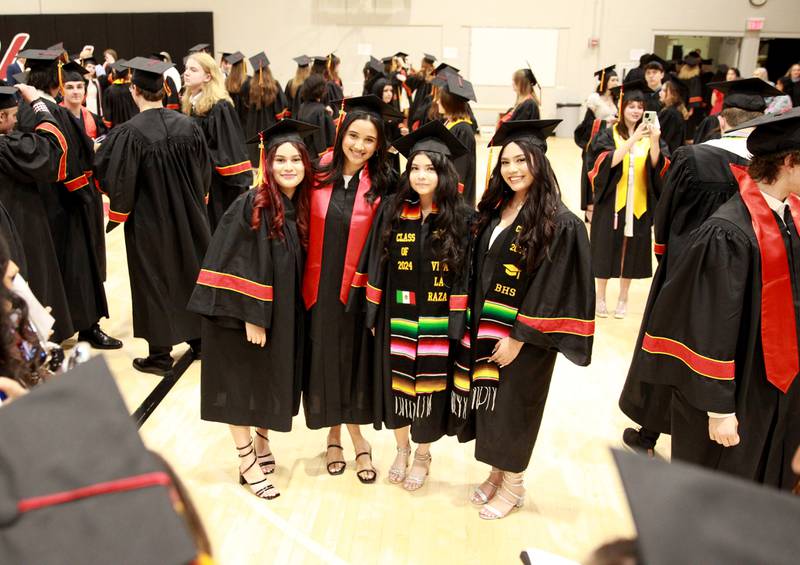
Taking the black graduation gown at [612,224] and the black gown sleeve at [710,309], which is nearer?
the black gown sleeve at [710,309]

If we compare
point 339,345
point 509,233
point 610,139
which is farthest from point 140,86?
point 610,139

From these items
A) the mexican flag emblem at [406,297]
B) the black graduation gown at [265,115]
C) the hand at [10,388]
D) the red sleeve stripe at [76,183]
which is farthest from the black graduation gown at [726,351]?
the black graduation gown at [265,115]

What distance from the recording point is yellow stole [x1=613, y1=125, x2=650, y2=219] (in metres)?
5.46

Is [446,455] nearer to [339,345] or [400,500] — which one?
[400,500]

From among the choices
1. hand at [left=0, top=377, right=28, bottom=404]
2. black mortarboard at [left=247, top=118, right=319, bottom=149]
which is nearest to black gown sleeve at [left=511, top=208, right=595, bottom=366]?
black mortarboard at [left=247, top=118, right=319, bottom=149]

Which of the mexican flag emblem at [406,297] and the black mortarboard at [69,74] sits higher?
the black mortarboard at [69,74]

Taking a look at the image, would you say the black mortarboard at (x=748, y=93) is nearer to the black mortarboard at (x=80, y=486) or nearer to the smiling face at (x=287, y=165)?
the smiling face at (x=287, y=165)

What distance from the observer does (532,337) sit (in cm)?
300

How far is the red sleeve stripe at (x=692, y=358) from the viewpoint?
2467mm

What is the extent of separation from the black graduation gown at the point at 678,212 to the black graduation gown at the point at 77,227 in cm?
349

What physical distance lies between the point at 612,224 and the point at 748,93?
5.78 ft

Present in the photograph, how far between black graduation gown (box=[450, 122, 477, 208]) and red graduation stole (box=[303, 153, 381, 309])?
2497 mm

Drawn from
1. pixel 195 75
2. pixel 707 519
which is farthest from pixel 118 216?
pixel 707 519

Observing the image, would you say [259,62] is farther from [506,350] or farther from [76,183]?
[506,350]
